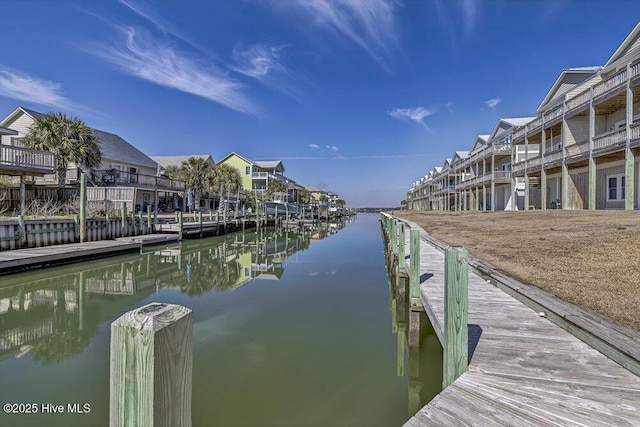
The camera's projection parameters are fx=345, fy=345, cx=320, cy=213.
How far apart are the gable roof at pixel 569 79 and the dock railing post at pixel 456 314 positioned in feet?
101

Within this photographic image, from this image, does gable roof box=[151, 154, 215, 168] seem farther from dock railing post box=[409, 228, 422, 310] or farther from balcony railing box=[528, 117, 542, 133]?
dock railing post box=[409, 228, 422, 310]

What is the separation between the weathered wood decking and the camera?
2.81 metres

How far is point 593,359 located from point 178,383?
4371mm

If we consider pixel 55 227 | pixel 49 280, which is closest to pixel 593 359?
pixel 49 280

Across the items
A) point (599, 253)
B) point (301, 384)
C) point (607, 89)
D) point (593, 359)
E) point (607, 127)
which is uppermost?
point (607, 89)

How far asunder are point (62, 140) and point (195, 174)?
1835 centimetres

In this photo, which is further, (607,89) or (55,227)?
(607,89)

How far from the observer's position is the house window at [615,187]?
21.5 m

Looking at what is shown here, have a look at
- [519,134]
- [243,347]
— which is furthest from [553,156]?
[243,347]

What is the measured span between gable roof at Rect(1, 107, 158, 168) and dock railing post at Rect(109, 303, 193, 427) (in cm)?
3768

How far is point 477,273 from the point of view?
834cm

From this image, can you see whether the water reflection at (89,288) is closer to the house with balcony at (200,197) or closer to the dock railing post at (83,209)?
the dock railing post at (83,209)

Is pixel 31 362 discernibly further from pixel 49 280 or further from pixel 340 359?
pixel 49 280

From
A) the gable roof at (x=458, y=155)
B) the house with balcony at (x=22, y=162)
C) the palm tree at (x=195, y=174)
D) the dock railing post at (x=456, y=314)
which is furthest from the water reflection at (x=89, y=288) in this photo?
the gable roof at (x=458, y=155)
